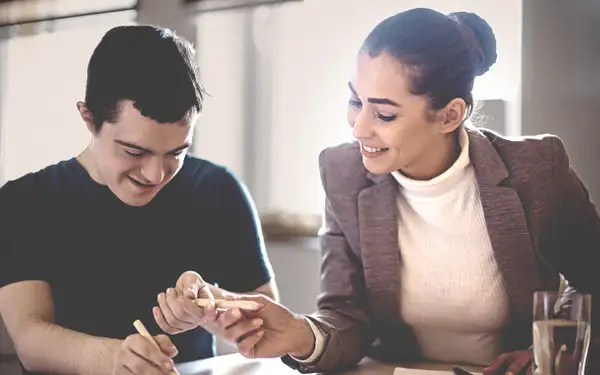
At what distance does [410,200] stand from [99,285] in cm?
62

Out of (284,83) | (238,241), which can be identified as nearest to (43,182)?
(238,241)

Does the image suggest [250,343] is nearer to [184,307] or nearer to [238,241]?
[184,307]

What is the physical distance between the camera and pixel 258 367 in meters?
1.38

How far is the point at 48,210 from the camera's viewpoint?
61.5 inches

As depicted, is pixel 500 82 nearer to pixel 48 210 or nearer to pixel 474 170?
pixel 474 170

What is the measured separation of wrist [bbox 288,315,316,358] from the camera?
1.34 metres

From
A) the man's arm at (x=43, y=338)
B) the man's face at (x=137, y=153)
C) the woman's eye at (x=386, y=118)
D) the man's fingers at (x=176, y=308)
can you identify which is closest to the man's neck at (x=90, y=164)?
the man's face at (x=137, y=153)

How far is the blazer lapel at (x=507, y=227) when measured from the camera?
4.51ft

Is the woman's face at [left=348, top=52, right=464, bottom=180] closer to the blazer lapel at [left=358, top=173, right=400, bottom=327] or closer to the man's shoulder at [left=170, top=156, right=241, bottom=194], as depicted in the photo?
the blazer lapel at [left=358, top=173, right=400, bottom=327]

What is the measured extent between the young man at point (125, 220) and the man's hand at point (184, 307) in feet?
0.39

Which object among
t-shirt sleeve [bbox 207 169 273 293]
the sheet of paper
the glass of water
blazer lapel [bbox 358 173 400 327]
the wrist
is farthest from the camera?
t-shirt sleeve [bbox 207 169 273 293]

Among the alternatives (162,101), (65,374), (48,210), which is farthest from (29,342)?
(162,101)

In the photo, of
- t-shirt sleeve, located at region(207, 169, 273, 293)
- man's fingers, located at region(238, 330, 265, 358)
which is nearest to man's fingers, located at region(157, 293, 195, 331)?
man's fingers, located at region(238, 330, 265, 358)

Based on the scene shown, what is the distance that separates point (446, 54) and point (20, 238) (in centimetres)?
88
